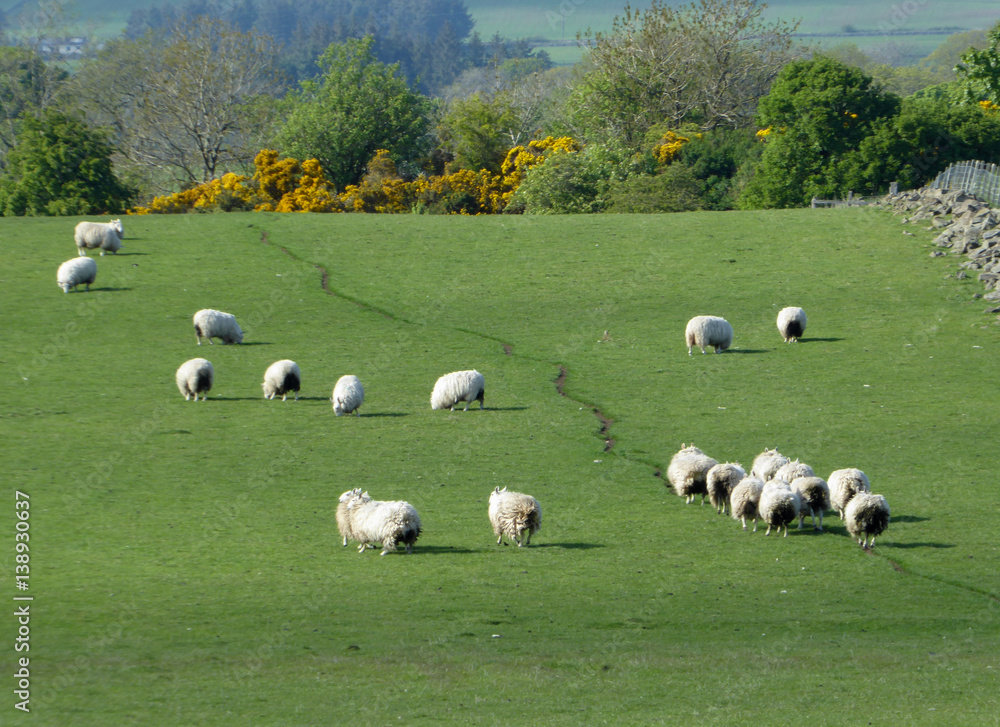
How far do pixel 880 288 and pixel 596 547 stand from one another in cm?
2427

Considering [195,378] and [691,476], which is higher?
[195,378]

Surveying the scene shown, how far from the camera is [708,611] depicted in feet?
48.9

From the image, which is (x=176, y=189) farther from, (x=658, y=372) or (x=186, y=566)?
(x=186, y=566)

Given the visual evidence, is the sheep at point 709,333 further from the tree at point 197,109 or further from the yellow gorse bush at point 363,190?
the tree at point 197,109

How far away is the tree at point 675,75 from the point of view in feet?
260

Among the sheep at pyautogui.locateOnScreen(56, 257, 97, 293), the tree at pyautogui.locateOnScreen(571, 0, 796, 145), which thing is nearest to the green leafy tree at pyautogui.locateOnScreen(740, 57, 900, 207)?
the tree at pyautogui.locateOnScreen(571, 0, 796, 145)

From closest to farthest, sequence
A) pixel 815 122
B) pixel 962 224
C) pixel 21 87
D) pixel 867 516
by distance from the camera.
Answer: pixel 867 516 < pixel 962 224 < pixel 815 122 < pixel 21 87

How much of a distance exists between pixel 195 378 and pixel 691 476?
1348cm

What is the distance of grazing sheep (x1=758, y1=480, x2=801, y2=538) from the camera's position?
17781mm

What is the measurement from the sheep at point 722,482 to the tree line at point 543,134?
38.9m

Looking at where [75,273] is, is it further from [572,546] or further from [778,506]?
[778,506]

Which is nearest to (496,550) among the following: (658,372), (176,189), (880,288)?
(658,372)

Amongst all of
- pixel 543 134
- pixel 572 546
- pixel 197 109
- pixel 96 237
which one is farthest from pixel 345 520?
pixel 197 109

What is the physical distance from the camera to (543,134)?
294ft
